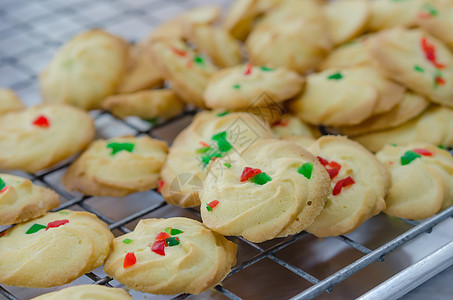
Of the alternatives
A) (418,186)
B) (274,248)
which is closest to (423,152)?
(418,186)

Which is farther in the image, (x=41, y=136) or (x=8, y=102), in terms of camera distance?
(x=8, y=102)

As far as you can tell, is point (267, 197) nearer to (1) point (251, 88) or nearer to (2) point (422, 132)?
(1) point (251, 88)

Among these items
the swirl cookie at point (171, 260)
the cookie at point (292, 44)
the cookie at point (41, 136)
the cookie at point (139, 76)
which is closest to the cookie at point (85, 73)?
the cookie at point (139, 76)

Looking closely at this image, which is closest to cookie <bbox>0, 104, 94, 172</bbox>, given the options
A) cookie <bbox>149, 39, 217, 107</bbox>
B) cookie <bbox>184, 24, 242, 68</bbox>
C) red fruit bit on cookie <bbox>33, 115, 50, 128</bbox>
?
red fruit bit on cookie <bbox>33, 115, 50, 128</bbox>

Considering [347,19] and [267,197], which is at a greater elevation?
[347,19]

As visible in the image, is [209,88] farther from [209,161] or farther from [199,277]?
[199,277]

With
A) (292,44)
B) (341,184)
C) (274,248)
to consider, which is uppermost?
(292,44)

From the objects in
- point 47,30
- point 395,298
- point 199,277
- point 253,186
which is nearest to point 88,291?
point 199,277
